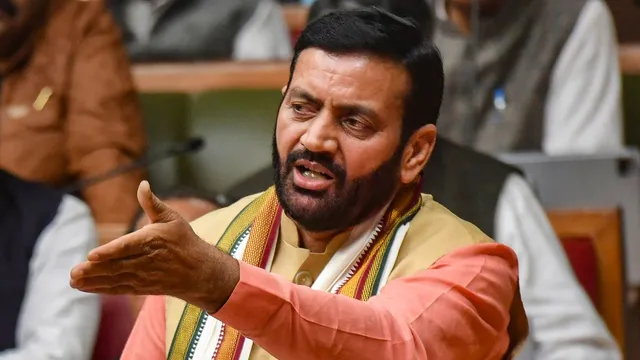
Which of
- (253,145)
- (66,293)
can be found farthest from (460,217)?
(66,293)

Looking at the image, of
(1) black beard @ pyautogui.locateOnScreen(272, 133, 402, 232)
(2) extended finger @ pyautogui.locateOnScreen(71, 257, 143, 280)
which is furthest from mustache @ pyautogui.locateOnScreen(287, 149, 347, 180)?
(2) extended finger @ pyautogui.locateOnScreen(71, 257, 143, 280)

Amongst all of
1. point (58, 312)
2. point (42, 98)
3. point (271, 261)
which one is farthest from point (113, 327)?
point (42, 98)

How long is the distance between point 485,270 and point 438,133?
2.7 inches

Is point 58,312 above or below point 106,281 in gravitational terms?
below

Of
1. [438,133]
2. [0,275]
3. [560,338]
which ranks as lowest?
[0,275]

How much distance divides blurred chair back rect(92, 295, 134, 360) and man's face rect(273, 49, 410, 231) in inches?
6.6

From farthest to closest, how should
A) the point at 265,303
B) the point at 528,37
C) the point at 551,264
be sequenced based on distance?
the point at 528,37 < the point at 551,264 < the point at 265,303

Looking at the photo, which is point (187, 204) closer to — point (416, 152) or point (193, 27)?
point (416, 152)

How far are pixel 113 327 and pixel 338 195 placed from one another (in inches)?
8.7

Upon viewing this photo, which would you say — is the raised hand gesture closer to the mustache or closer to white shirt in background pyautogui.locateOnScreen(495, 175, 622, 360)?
the mustache

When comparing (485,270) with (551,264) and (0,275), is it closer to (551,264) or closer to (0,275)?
(551,264)

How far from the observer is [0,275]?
2.22ft

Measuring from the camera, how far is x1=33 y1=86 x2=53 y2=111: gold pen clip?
83cm

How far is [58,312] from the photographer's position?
2.15 ft
